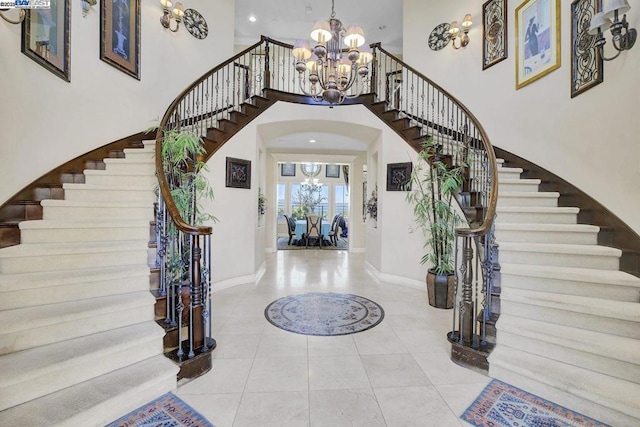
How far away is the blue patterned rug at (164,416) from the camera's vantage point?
5.08ft

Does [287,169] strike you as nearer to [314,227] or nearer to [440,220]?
[314,227]

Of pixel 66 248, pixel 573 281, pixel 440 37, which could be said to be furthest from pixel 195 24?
pixel 573 281

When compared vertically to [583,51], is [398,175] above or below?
below

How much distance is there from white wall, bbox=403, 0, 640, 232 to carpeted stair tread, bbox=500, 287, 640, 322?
2.97ft

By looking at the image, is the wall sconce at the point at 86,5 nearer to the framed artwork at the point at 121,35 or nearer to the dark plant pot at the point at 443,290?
the framed artwork at the point at 121,35

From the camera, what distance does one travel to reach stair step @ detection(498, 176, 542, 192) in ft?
11.1

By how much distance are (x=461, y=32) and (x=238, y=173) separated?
431 cm

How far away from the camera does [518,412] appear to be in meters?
1.67

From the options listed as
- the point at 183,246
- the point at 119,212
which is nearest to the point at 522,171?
the point at 183,246

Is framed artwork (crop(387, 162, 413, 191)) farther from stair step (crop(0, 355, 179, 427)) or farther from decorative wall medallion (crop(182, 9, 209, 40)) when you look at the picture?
decorative wall medallion (crop(182, 9, 209, 40))

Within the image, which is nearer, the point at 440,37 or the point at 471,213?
the point at 471,213

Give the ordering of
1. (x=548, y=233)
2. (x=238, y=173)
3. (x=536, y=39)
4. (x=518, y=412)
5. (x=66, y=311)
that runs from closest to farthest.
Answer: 1. (x=518, y=412)
2. (x=66, y=311)
3. (x=548, y=233)
4. (x=536, y=39)
5. (x=238, y=173)

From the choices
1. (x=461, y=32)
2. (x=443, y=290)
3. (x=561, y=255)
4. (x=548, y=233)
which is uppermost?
(x=461, y=32)

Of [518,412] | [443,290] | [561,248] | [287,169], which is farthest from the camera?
[287,169]
